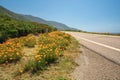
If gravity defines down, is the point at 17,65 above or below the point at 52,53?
below

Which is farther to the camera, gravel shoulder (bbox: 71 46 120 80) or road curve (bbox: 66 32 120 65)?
road curve (bbox: 66 32 120 65)

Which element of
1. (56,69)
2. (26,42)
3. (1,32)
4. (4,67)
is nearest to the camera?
(56,69)

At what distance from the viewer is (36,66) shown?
16.1 feet

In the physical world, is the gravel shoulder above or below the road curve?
below

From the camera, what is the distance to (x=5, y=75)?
466cm

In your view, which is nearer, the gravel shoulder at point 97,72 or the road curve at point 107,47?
the gravel shoulder at point 97,72

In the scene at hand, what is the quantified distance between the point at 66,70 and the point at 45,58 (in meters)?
1.20

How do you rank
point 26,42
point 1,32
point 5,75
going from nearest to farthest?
point 5,75, point 26,42, point 1,32

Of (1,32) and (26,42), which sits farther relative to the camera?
(1,32)

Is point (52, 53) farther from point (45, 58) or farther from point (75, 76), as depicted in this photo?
point (75, 76)

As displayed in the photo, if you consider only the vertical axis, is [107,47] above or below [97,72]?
above

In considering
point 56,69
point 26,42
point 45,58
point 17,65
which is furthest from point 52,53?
point 26,42

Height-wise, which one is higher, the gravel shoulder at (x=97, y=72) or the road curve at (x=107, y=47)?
the road curve at (x=107, y=47)

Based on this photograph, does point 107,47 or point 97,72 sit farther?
point 107,47
